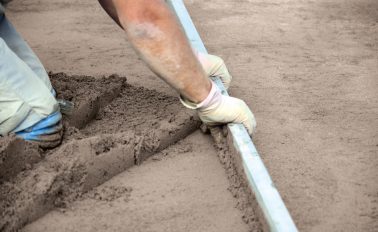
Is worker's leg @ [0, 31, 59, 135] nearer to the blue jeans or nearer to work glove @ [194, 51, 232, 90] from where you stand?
the blue jeans

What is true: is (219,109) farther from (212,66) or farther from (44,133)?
(44,133)

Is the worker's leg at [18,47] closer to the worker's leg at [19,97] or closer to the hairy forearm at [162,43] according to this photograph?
the worker's leg at [19,97]

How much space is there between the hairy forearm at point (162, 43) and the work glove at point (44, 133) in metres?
0.53

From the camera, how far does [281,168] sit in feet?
8.17

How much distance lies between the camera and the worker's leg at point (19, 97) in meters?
2.38

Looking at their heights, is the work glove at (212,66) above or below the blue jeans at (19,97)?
below

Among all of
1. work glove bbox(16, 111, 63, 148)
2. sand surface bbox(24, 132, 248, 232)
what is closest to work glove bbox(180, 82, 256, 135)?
sand surface bbox(24, 132, 248, 232)

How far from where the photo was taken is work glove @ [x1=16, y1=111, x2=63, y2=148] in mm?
2443

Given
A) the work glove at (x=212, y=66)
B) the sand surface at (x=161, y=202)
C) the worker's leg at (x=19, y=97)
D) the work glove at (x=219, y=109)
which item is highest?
the worker's leg at (x=19, y=97)

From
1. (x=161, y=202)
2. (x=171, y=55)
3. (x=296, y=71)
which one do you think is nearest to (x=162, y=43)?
(x=171, y=55)

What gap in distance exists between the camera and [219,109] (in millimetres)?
2432

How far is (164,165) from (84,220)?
48cm

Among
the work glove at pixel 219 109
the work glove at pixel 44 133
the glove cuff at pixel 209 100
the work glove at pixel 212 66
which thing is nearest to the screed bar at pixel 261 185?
the work glove at pixel 219 109

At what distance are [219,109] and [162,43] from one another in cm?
40
